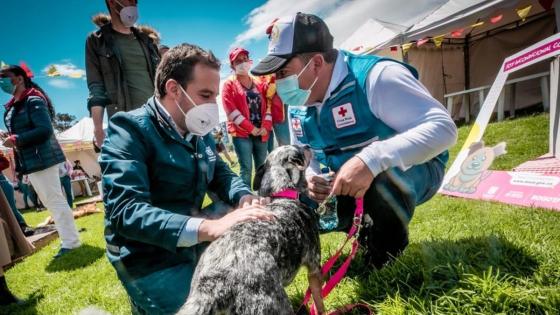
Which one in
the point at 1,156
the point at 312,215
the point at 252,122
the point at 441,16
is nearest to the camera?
the point at 312,215

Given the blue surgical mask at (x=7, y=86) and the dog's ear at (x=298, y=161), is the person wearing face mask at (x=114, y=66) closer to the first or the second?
the blue surgical mask at (x=7, y=86)

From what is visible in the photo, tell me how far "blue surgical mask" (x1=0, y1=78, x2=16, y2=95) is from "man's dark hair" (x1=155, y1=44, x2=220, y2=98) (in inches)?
153

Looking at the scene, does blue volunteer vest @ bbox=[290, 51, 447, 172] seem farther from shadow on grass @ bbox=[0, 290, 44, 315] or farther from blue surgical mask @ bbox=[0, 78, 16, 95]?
blue surgical mask @ bbox=[0, 78, 16, 95]

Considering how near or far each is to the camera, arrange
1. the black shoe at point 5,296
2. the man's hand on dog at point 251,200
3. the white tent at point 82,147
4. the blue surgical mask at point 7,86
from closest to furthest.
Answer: the man's hand on dog at point 251,200
the black shoe at point 5,296
the blue surgical mask at point 7,86
the white tent at point 82,147

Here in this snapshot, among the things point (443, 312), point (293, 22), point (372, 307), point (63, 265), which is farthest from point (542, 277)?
point (63, 265)

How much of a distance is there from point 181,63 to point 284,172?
1.17 m

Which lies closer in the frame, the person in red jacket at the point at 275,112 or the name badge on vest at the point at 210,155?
the name badge on vest at the point at 210,155

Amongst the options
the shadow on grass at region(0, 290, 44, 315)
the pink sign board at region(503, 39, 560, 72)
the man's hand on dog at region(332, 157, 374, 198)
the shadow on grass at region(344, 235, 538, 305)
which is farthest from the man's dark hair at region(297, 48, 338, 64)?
the shadow on grass at region(0, 290, 44, 315)

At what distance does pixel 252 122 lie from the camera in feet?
→ 17.6

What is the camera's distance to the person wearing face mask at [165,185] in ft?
5.60

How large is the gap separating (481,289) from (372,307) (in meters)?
0.65

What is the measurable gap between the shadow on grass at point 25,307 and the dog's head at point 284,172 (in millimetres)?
2923

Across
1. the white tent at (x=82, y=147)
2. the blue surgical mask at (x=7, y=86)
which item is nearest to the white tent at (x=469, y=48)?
the blue surgical mask at (x=7, y=86)

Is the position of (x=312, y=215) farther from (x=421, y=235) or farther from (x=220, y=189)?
(x=421, y=235)
